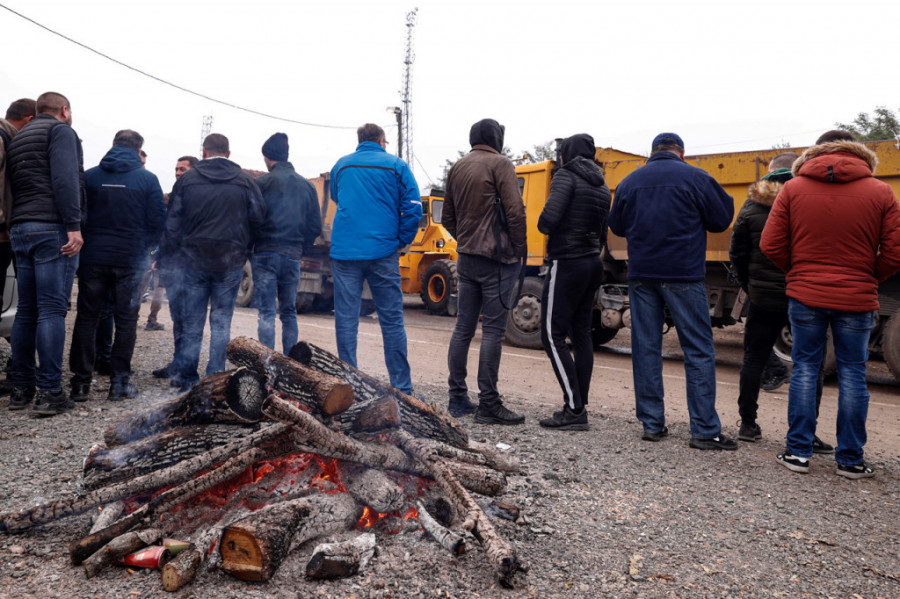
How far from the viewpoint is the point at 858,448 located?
147 inches

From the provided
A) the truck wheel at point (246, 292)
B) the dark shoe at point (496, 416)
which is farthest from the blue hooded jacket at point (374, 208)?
the truck wheel at point (246, 292)

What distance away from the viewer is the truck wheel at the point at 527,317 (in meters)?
9.59

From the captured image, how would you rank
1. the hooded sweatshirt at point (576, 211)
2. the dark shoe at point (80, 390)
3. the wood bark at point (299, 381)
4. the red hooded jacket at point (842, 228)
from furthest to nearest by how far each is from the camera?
the dark shoe at point (80, 390) < the hooded sweatshirt at point (576, 211) < the red hooded jacket at point (842, 228) < the wood bark at point (299, 381)

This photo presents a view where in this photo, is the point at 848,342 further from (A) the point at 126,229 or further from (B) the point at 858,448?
(A) the point at 126,229

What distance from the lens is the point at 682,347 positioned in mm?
4316

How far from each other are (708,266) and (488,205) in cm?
489

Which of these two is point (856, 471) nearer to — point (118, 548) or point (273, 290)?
point (118, 548)

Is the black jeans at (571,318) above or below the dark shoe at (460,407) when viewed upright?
above

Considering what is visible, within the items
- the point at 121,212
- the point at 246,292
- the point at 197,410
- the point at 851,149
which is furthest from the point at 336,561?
the point at 246,292

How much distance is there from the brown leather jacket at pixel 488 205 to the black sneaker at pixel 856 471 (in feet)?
8.00

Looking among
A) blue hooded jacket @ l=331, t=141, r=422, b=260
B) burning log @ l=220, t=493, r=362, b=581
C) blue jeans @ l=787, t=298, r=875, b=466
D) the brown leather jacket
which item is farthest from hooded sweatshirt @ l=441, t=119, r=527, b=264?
burning log @ l=220, t=493, r=362, b=581

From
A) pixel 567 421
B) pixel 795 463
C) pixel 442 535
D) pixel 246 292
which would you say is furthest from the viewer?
pixel 246 292

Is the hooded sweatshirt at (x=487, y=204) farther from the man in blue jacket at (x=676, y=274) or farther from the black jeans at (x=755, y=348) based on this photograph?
the black jeans at (x=755, y=348)

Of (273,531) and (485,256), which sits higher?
(485,256)
